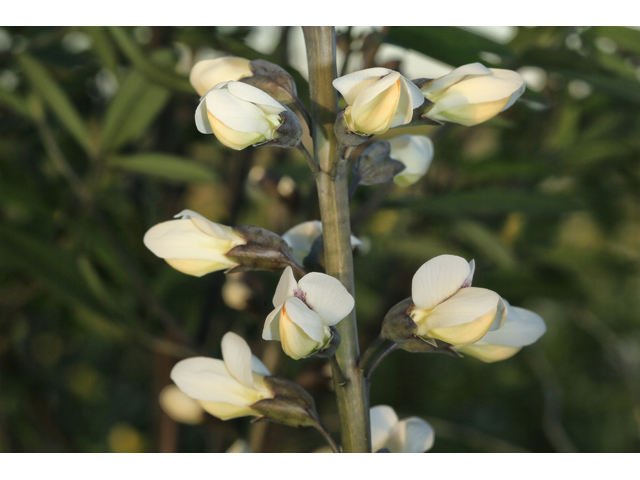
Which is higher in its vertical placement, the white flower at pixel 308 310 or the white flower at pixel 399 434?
the white flower at pixel 308 310

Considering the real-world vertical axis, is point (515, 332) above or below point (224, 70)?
below

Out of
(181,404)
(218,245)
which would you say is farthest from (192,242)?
(181,404)

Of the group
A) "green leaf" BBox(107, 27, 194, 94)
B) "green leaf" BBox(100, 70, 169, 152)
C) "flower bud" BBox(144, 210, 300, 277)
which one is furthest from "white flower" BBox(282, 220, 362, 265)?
"green leaf" BBox(100, 70, 169, 152)

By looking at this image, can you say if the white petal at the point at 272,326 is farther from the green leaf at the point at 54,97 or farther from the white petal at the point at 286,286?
the green leaf at the point at 54,97

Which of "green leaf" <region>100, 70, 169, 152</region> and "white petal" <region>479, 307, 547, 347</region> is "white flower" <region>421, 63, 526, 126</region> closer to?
"white petal" <region>479, 307, 547, 347</region>

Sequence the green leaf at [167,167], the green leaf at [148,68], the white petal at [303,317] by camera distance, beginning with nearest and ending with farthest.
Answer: the white petal at [303,317] < the green leaf at [148,68] < the green leaf at [167,167]

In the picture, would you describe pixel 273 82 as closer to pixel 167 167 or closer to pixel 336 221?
pixel 336 221

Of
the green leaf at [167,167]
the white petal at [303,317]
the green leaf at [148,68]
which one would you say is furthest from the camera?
the green leaf at [167,167]

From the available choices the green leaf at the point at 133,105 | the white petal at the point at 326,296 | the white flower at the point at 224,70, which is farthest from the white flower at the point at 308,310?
the green leaf at the point at 133,105
